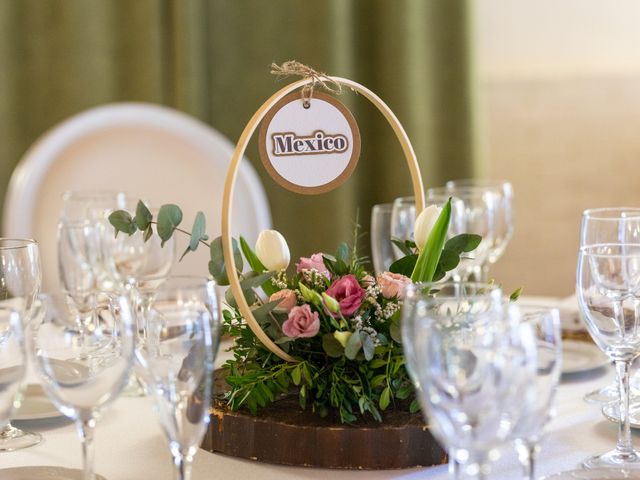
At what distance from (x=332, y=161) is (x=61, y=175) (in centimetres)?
115

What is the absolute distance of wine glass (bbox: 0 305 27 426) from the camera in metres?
0.86

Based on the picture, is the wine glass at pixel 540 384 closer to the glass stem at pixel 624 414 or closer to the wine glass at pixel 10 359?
the glass stem at pixel 624 414

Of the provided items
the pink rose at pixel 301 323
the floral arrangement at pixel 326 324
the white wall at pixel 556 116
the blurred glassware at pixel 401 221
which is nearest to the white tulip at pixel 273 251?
the floral arrangement at pixel 326 324

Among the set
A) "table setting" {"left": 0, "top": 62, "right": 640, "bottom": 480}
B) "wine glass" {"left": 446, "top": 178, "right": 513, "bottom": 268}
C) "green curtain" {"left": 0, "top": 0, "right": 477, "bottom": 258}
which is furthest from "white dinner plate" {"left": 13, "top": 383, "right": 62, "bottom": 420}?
"green curtain" {"left": 0, "top": 0, "right": 477, "bottom": 258}

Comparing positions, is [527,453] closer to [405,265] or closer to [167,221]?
[405,265]

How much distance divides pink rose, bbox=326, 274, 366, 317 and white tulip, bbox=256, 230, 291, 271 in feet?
0.27

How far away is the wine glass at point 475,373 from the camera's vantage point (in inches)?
30.1

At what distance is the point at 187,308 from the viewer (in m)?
0.84

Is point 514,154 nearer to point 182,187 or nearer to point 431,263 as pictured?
point 182,187

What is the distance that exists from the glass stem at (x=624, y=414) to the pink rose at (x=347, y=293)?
0.28 meters

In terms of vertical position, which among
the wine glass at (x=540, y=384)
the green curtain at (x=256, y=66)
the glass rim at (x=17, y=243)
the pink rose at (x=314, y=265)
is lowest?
the wine glass at (x=540, y=384)

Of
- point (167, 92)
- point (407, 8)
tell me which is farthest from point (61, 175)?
point (407, 8)

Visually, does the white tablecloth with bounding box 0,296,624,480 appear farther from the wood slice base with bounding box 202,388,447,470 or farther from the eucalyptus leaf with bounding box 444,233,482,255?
the eucalyptus leaf with bounding box 444,233,482,255

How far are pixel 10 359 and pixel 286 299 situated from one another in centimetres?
30
